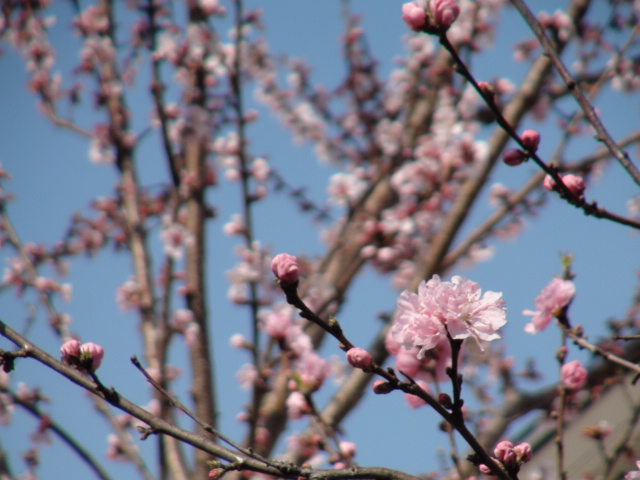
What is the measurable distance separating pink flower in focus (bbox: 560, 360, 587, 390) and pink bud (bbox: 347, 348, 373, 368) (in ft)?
3.07

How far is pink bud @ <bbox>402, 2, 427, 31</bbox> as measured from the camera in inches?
51.5

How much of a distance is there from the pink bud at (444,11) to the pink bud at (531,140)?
0.34m

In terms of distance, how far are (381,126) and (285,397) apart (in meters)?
4.12

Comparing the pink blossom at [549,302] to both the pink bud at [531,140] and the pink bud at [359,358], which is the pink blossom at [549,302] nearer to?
the pink bud at [531,140]

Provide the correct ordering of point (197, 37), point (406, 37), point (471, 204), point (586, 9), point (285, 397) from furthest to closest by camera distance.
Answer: point (406, 37)
point (197, 37)
point (586, 9)
point (471, 204)
point (285, 397)

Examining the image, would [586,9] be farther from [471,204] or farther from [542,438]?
[542,438]

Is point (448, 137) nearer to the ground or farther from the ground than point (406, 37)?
nearer to the ground

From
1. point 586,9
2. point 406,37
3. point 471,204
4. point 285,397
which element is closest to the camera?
point 285,397

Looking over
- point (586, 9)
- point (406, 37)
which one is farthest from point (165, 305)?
point (406, 37)

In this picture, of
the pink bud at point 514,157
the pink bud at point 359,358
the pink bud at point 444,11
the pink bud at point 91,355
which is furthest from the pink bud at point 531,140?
the pink bud at point 91,355

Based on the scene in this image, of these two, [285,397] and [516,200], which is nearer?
[285,397]

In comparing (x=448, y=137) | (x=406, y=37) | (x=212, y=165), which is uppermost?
(x=406, y=37)

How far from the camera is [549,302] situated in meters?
1.67

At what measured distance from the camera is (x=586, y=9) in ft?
11.6
